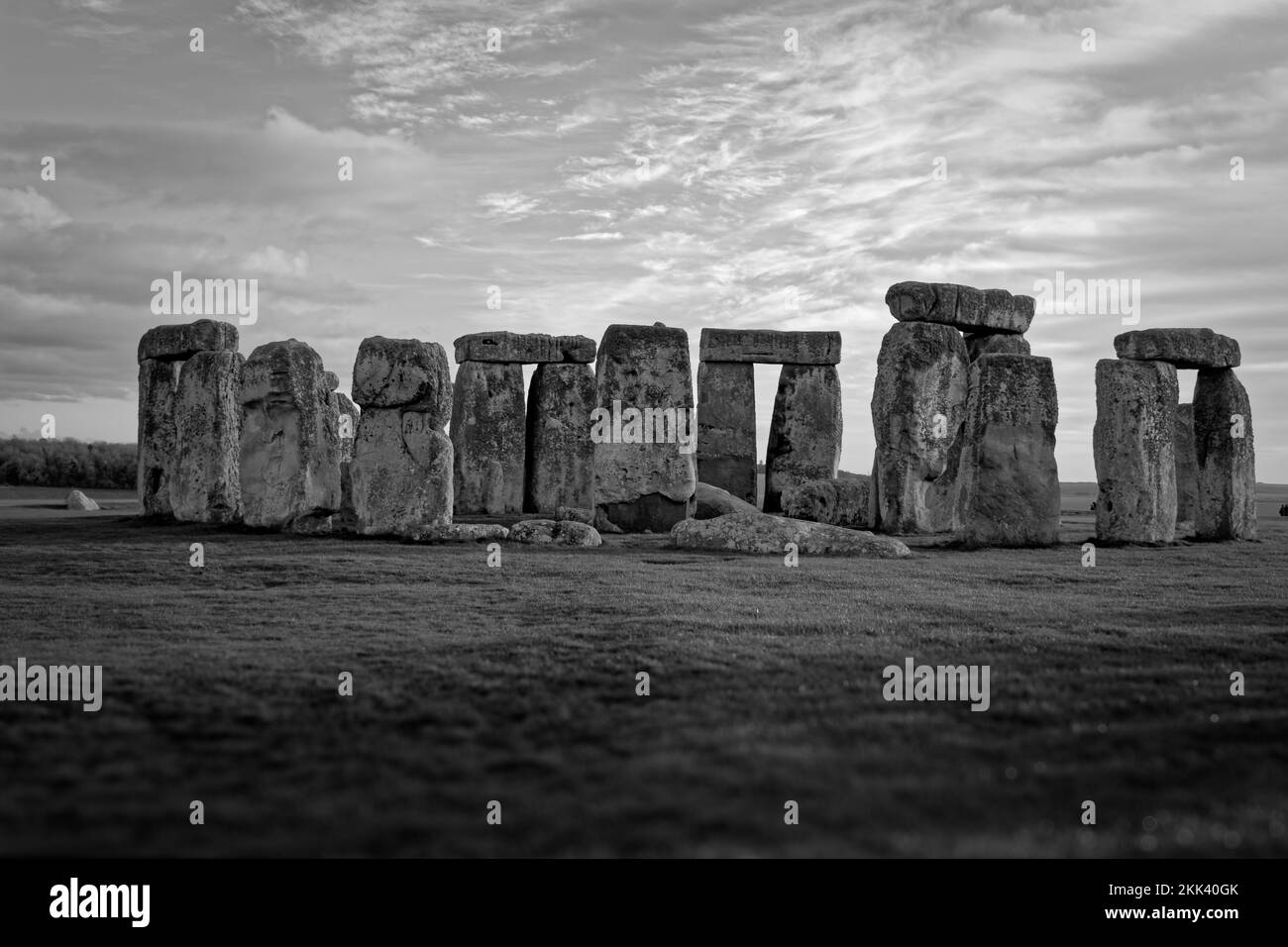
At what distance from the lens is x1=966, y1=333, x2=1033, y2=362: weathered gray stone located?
68.0 ft

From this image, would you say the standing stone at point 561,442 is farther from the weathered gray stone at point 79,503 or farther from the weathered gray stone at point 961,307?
the weathered gray stone at point 79,503

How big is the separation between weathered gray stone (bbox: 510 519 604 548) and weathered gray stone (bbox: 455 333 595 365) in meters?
10.7

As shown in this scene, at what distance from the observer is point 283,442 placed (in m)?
16.3

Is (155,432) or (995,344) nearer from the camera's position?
(155,432)

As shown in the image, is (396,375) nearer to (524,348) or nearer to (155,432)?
(155,432)

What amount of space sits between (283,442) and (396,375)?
2.35 m

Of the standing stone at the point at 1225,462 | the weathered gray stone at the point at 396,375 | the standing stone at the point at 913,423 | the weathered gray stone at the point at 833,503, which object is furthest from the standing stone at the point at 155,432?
the standing stone at the point at 1225,462

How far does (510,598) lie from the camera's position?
1059 centimetres

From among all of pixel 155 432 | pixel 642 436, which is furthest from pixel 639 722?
pixel 155 432

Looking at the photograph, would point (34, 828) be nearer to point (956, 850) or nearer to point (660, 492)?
point (956, 850)

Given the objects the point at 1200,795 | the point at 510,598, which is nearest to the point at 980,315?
the point at 510,598

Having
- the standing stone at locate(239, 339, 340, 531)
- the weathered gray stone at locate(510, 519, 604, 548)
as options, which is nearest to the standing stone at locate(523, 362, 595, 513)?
the standing stone at locate(239, 339, 340, 531)

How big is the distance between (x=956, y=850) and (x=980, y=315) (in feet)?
56.9

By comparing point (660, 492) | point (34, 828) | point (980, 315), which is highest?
point (980, 315)
